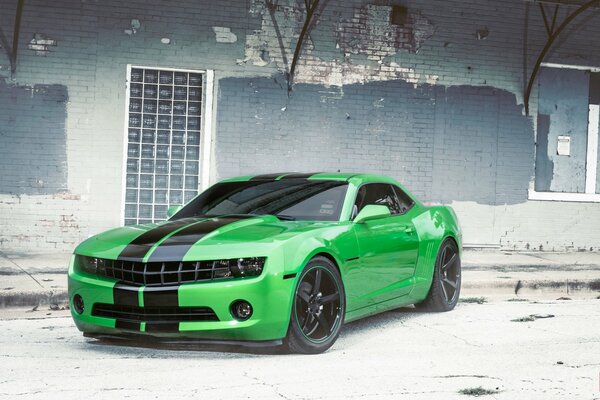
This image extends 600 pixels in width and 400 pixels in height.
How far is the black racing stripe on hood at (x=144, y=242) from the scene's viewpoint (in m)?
6.41

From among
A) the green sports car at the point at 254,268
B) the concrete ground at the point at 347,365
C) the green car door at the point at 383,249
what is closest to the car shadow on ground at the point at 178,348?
the concrete ground at the point at 347,365

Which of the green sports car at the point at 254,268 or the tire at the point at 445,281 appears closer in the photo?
the green sports car at the point at 254,268

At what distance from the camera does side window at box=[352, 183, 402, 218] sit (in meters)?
7.87

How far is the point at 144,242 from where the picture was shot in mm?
6570

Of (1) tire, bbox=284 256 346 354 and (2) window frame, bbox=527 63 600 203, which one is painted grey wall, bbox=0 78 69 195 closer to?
(1) tire, bbox=284 256 346 354

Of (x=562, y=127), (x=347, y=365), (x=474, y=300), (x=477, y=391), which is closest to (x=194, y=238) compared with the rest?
(x=347, y=365)

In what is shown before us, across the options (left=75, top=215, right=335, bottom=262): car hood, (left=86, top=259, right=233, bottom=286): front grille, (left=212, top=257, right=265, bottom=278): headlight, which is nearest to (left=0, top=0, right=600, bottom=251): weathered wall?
(left=75, top=215, right=335, bottom=262): car hood

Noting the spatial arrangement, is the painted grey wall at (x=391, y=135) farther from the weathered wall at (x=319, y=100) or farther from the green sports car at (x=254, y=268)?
the green sports car at (x=254, y=268)

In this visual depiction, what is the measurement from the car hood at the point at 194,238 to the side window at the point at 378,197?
33.5 inches

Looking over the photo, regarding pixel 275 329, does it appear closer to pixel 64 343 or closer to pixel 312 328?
pixel 312 328

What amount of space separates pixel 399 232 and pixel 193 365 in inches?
100

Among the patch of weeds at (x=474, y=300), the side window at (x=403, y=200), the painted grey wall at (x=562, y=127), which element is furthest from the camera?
the painted grey wall at (x=562, y=127)

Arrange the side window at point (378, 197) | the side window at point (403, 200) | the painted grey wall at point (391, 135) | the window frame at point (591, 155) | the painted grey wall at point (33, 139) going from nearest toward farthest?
the side window at point (378, 197) → the side window at point (403, 200) → the painted grey wall at point (33, 139) → the painted grey wall at point (391, 135) → the window frame at point (591, 155)

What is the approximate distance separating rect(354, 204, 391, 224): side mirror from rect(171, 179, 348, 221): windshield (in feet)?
0.56
